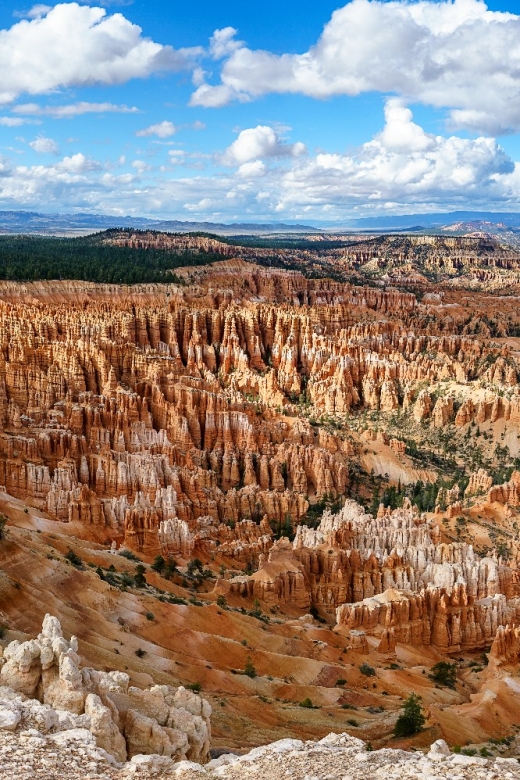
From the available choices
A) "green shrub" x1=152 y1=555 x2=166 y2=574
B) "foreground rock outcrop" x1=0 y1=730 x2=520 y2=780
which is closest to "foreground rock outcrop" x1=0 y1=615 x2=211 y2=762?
"foreground rock outcrop" x1=0 y1=730 x2=520 y2=780

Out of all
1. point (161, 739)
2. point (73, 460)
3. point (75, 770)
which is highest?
point (75, 770)

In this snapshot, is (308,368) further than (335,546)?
Yes

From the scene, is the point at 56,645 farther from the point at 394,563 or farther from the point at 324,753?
the point at 394,563

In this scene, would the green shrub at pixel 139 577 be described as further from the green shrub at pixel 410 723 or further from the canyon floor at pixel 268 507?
the green shrub at pixel 410 723

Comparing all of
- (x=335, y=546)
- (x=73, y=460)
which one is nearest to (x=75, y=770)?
(x=335, y=546)

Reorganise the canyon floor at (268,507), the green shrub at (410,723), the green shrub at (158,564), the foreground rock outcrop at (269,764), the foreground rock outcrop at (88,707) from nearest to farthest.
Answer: the foreground rock outcrop at (269,764) → the foreground rock outcrop at (88,707) → the green shrub at (410,723) → the canyon floor at (268,507) → the green shrub at (158,564)

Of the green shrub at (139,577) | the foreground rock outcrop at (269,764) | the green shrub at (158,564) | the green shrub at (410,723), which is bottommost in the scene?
the green shrub at (158,564)

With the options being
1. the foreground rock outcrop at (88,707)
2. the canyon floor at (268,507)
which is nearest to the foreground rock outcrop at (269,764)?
the foreground rock outcrop at (88,707)

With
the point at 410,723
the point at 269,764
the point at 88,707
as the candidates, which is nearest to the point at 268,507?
the point at 410,723

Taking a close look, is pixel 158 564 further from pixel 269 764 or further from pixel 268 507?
pixel 269 764
